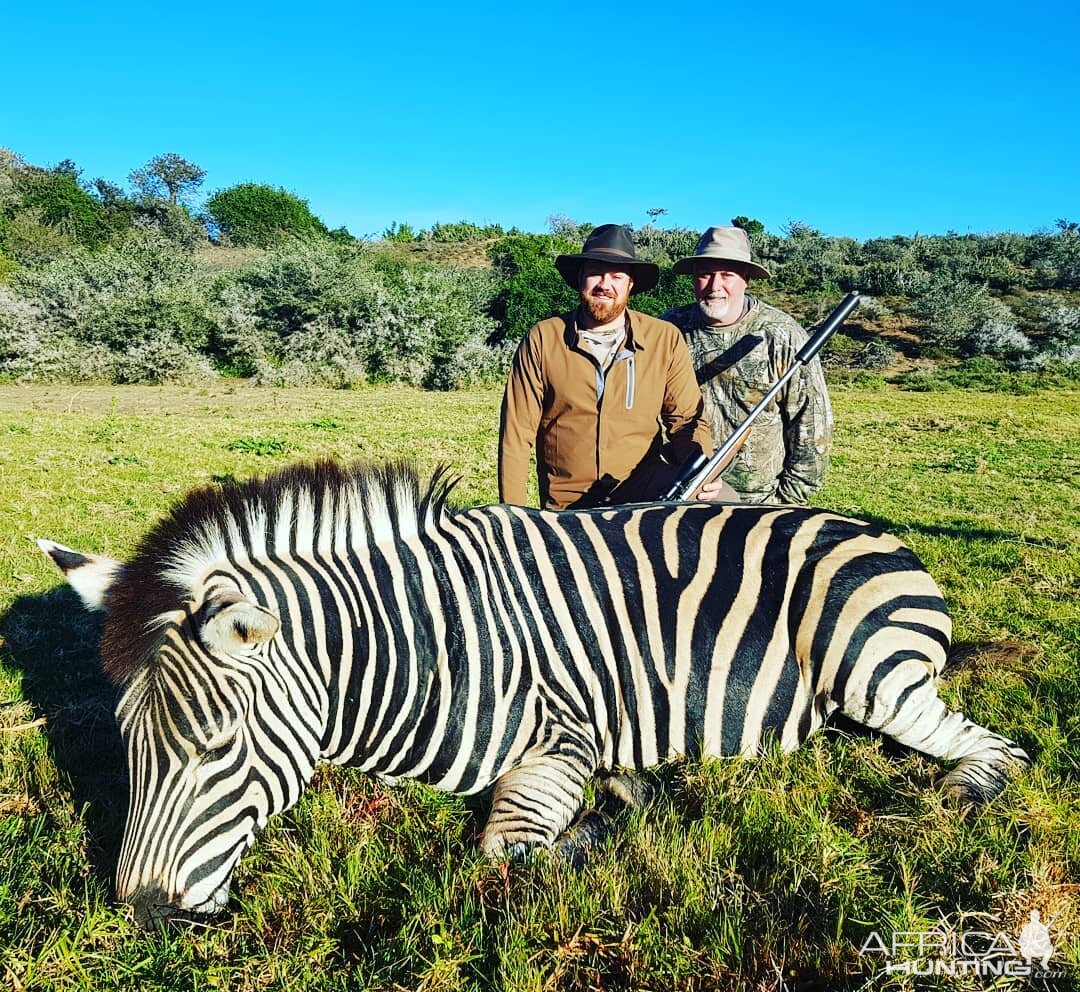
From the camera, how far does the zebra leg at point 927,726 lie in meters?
2.84

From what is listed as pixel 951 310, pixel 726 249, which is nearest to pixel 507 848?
pixel 726 249

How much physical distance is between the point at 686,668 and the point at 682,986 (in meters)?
1.15

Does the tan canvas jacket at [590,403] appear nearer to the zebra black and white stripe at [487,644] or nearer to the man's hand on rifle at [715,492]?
the man's hand on rifle at [715,492]

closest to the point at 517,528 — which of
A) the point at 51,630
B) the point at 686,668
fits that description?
the point at 686,668

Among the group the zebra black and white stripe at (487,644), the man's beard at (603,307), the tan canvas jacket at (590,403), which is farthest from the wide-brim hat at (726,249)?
the zebra black and white stripe at (487,644)

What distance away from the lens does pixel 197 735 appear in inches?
83.4

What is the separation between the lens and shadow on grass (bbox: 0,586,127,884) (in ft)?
8.88

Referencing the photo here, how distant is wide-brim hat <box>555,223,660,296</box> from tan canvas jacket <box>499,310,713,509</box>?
10.4 inches

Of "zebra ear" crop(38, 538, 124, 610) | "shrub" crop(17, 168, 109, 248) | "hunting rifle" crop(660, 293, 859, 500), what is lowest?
"zebra ear" crop(38, 538, 124, 610)

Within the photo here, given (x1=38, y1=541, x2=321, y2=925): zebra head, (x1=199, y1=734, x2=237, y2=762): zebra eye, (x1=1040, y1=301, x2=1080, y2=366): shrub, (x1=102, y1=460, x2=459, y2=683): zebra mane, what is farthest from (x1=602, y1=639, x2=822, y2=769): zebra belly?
(x1=1040, y1=301, x2=1080, y2=366): shrub

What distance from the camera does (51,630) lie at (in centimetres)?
459

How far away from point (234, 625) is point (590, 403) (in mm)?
2816

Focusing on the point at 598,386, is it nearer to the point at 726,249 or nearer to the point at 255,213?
the point at 726,249

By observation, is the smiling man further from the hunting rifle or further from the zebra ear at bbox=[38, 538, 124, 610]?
the zebra ear at bbox=[38, 538, 124, 610]
